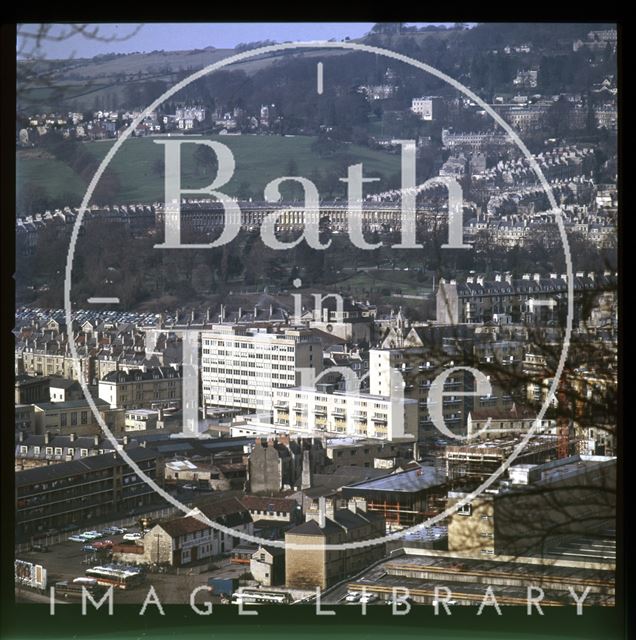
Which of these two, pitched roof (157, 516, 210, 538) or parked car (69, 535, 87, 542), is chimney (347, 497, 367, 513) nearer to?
pitched roof (157, 516, 210, 538)

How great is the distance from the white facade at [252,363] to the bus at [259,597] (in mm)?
519

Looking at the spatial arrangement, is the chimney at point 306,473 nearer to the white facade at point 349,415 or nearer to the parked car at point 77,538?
the white facade at point 349,415

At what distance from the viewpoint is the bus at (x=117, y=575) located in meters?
2.79

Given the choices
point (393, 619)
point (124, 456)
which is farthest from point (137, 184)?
point (393, 619)

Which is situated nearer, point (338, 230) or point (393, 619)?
point (393, 619)

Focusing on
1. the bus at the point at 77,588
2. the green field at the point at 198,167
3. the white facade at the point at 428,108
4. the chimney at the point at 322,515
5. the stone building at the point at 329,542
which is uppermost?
the white facade at the point at 428,108

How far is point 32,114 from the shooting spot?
2854 mm

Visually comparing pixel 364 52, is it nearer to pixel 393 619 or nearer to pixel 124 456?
pixel 124 456

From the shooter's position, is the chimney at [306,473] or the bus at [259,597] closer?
the bus at [259,597]

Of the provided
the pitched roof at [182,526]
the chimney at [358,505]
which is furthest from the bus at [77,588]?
the chimney at [358,505]

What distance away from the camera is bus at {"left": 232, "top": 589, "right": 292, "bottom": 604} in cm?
277

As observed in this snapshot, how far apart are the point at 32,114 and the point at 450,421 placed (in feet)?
4.86
